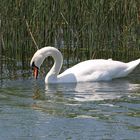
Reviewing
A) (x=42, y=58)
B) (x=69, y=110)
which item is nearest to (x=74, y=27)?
(x=42, y=58)

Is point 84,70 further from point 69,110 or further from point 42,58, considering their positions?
point 69,110

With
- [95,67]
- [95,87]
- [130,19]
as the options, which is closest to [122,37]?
[130,19]

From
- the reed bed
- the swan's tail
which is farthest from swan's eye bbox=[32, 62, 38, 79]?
the swan's tail

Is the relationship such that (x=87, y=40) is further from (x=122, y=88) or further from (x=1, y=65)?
(x=122, y=88)

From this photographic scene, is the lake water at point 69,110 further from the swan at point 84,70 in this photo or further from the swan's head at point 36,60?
the swan's head at point 36,60

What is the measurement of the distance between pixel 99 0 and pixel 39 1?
1157 millimetres

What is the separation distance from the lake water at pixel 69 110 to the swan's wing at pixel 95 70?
12.8 inches

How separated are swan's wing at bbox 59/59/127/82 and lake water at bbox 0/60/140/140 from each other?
1.06 ft

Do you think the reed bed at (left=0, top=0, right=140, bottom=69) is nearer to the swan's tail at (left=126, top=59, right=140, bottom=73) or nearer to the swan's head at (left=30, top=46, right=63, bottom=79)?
the swan's head at (left=30, top=46, right=63, bottom=79)

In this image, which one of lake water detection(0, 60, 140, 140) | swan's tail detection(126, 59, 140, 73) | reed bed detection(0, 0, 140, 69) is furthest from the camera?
reed bed detection(0, 0, 140, 69)

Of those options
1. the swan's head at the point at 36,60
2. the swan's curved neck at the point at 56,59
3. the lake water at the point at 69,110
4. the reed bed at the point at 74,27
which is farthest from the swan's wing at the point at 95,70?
the reed bed at the point at 74,27

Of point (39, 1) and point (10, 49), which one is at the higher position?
point (39, 1)

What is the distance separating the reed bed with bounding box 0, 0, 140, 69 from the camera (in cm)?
1366

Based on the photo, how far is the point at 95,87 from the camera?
11.7m
